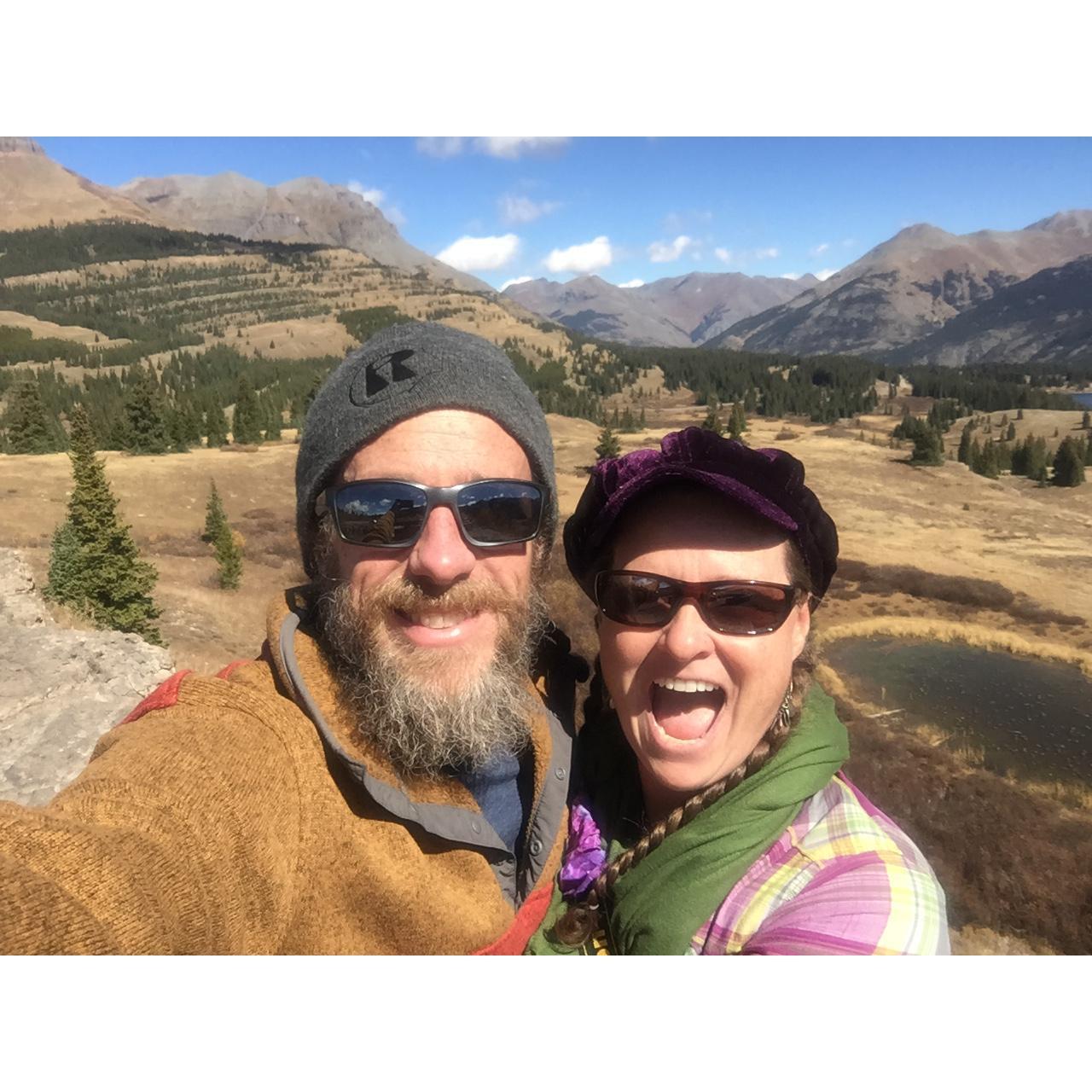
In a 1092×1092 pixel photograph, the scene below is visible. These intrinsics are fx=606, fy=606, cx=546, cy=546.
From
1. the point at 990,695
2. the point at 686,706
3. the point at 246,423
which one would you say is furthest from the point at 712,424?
the point at 246,423

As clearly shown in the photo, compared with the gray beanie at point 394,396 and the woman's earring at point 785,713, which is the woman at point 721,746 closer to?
the woman's earring at point 785,713

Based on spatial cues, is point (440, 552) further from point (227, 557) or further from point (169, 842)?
point (227, 557)

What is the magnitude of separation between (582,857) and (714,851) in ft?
2.22

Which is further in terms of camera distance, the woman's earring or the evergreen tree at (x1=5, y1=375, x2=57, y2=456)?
the evergreen tree at (x1=5, y1=375, x2=57, y2=456)

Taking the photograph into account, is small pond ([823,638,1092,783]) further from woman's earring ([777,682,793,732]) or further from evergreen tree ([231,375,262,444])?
evergreen tree ([231,375,262,444])

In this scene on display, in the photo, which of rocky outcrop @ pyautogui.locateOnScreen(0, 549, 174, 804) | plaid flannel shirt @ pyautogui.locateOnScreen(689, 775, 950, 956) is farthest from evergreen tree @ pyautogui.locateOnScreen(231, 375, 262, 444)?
plaid flannel shirt @ pyautogui.locateOnScreen(689, 775, 950, 956)

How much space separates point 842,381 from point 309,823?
155m

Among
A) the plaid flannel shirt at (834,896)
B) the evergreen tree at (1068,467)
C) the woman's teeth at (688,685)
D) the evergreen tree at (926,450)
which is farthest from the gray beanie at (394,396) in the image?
the evergreen tree at (926,450)

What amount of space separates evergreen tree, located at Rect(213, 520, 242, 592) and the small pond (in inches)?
1085

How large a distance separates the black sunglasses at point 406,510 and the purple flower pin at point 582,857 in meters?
1.21

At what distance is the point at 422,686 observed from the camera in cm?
236

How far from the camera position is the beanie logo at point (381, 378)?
250 centimetres

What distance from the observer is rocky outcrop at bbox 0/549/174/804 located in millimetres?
8719
